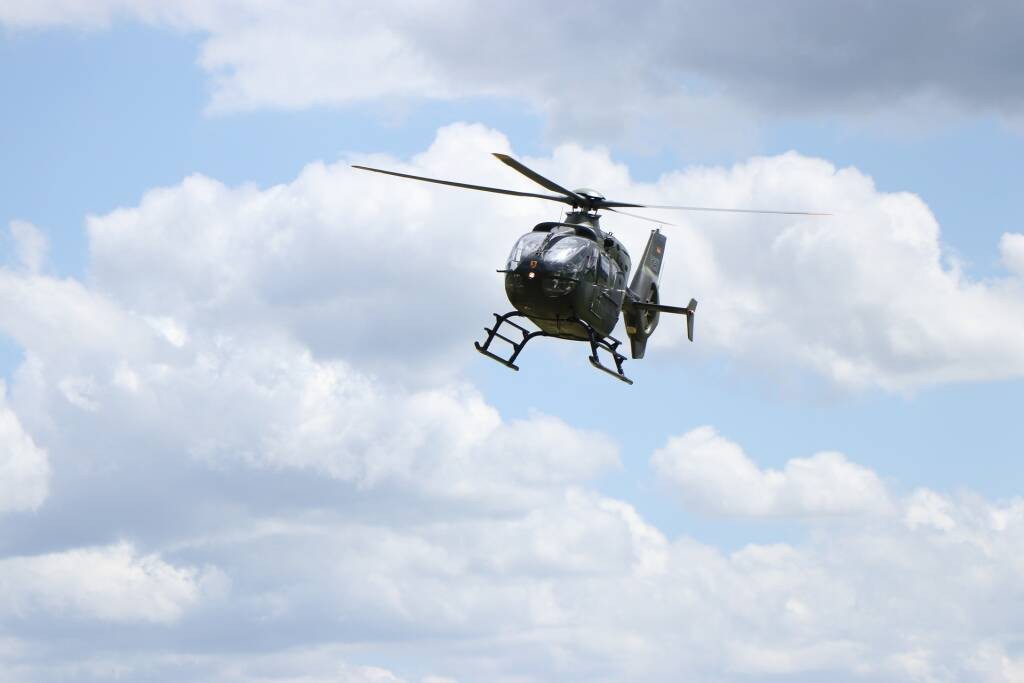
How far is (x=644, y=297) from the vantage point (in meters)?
73.6

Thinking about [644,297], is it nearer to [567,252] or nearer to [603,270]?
[603,270]

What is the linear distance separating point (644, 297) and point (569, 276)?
510 inches

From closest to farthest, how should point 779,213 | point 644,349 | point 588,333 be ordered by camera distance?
point 779,213, point 588,333, point 644,349

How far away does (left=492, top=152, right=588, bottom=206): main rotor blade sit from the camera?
61188 millimetres

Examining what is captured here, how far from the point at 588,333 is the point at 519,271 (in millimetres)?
4583

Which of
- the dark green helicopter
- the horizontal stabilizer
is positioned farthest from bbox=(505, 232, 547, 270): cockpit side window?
the horizontal stabilizer

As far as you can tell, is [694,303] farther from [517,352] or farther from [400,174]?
[400,174]

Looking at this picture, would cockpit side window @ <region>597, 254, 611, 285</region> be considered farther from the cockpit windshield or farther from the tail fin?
the tail fin

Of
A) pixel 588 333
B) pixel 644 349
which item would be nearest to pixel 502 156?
pixel 588 333

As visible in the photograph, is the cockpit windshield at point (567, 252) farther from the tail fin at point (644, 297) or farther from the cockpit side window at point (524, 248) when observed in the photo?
the tail fin at point (644, 297)

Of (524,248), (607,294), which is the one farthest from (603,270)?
(524,248)

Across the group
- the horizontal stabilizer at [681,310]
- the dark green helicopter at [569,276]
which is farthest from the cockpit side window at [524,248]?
the horizontal stabilizer at [681,310]

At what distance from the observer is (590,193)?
219 ft

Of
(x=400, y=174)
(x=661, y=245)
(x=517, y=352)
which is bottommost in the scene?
(x=517, y=352)
